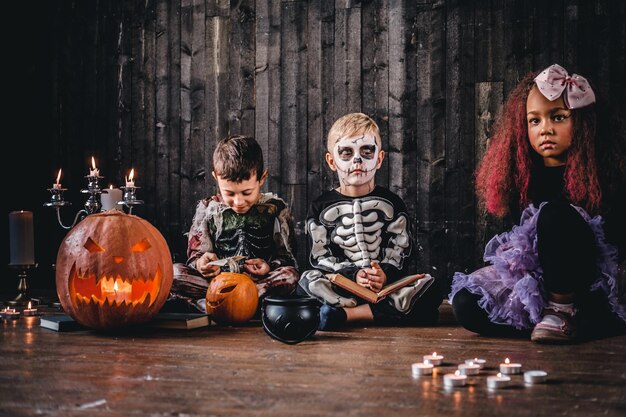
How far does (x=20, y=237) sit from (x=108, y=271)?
1.19 m

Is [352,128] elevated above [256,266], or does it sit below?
above

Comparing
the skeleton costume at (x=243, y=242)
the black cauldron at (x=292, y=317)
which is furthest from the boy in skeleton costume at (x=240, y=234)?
the black cauldron at (x=292, y=317)

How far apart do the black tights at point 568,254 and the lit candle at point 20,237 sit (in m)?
2.34

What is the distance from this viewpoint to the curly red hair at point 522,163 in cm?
270

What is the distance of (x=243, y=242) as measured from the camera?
3.33 meters

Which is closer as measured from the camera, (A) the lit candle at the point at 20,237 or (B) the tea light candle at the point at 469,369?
(B) the tea light candle at the point at 469,369

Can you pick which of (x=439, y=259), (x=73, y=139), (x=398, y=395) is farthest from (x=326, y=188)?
(x=398, y=395)

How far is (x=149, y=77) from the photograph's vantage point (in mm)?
4859

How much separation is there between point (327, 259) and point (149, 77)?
2.22 meters

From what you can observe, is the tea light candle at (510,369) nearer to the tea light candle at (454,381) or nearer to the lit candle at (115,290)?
the tea light candle at (454,381)

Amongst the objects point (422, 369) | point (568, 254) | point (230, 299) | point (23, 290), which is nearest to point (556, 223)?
point (568, 254)

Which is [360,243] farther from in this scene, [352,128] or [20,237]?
[20,237]

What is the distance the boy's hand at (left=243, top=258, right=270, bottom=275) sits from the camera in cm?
325

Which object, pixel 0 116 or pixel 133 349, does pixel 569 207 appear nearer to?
pixel 133 349
